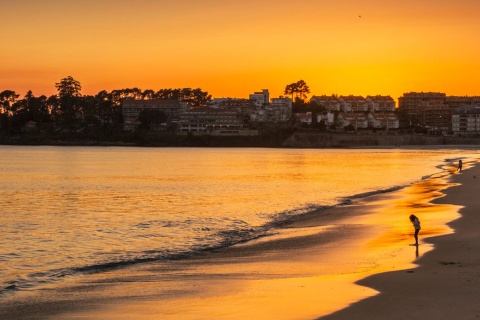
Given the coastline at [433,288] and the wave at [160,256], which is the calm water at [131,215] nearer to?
the wave at [160,256]

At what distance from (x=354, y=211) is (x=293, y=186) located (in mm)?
21859

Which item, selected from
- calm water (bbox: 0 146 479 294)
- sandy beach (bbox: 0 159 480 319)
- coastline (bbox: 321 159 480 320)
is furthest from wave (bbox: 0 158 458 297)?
coastline (bbox: 321 159 480 320)

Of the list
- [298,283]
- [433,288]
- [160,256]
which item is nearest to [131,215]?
[160,256]

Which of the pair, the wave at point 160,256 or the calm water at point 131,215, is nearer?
the wave at point 160,256

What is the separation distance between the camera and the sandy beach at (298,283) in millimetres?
13375

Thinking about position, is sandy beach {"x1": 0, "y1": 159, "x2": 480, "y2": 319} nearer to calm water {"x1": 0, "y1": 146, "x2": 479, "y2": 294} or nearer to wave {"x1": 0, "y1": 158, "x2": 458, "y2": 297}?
wave {"x1": 0, "y1": 158, "x2": 458, "y2": 297}

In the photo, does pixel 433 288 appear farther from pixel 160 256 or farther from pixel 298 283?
pixel 160 256

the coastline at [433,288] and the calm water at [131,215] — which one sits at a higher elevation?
the coastline at [433,288]

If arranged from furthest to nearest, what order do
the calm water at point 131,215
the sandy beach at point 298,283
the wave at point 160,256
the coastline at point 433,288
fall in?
the calm water at point 131,215 → the wave at point 160,256 → the sandy beach at point 298,283 → the coastline at point 433,288

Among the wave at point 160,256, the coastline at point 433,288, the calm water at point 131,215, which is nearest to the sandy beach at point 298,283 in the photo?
the coastline at point 433,288

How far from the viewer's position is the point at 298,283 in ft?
53.2

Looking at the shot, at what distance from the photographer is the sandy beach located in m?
13.4

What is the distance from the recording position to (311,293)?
14.9 metres

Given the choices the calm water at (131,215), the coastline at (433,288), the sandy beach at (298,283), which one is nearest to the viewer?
the coastline at (433,288)
